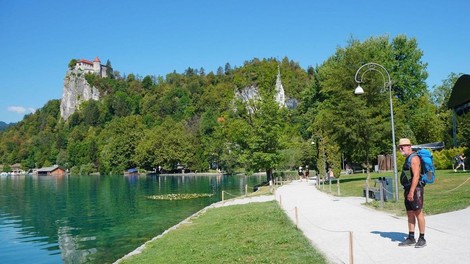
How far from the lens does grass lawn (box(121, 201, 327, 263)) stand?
10469 mm

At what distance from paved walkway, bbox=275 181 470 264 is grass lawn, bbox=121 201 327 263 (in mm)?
540

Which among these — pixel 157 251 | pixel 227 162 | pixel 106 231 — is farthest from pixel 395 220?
pixel 227 162

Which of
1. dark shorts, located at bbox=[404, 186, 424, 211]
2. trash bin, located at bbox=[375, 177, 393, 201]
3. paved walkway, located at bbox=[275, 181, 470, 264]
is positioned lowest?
paved walkway, located at bbox=[275, 181, 470, 264]

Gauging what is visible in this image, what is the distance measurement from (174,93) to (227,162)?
9733 centimetres

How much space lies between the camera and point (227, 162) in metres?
101

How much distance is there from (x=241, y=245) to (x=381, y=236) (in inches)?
155

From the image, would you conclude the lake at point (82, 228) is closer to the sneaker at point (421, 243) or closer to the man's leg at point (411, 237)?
the man's leg at point (411, 237)

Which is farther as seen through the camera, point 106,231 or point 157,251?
point 106,231

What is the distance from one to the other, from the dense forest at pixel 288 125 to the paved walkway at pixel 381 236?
1711 cm

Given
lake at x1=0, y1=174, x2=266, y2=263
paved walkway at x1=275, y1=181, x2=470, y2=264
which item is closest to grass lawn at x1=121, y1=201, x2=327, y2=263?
paved walkway at x1=275, y1=181, x2=470, y2=264

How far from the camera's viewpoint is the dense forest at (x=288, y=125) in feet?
114

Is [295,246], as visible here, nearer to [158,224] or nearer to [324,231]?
[324,231]

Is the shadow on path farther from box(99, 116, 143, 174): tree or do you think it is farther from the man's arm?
box(99, 116, 143, 174): tree

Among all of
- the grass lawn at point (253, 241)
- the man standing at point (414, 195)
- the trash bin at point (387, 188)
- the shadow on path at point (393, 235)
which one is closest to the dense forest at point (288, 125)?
the trash bin at point (387, 188)
